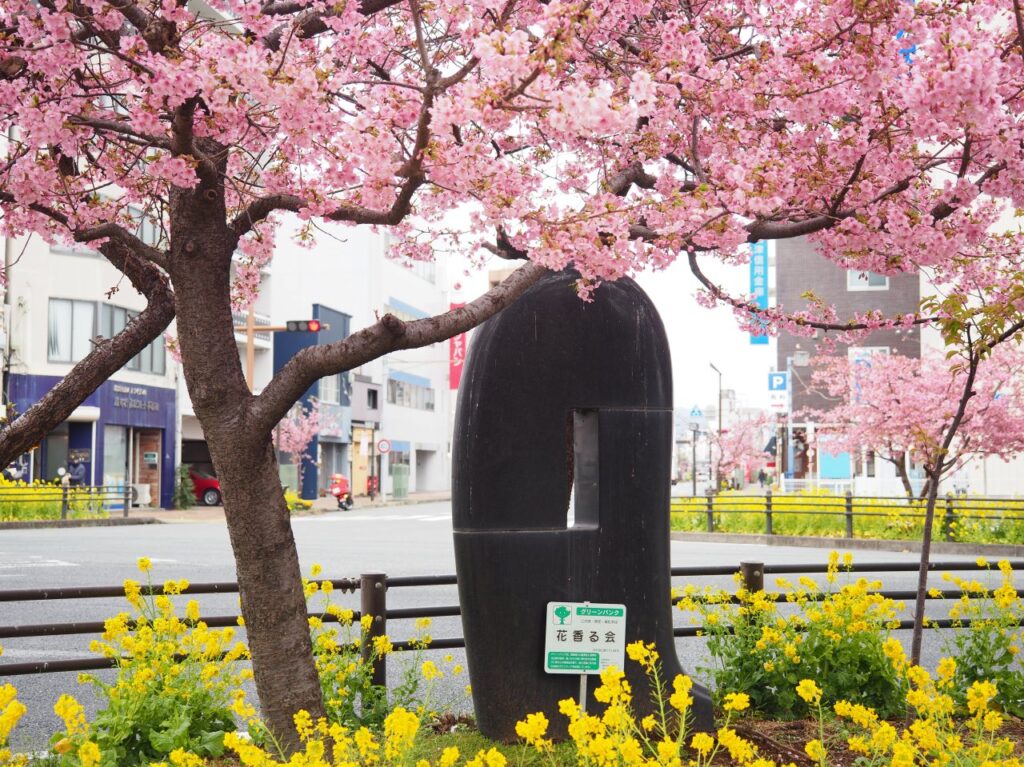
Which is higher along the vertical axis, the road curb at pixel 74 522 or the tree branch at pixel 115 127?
the tree branch at pixel 115 127

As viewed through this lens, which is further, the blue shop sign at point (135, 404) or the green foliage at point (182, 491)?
the green foliage at point (182, 491)

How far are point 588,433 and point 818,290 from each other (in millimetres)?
37410

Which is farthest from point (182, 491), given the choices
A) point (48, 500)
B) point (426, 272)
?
point (426, 272)

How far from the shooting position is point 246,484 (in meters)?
4.57

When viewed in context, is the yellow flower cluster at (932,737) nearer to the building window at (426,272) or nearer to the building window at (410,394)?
the building window at (410,394)

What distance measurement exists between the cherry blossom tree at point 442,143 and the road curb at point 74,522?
21.3 metres

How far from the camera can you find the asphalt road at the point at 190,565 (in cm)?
846

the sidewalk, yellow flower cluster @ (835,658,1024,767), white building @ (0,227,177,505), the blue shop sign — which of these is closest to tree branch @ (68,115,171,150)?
yellow flower cluster @ (835,658,1024,767)

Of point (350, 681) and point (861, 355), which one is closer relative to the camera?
point (350, 681)

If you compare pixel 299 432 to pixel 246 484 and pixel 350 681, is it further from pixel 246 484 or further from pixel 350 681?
pixel 246 484

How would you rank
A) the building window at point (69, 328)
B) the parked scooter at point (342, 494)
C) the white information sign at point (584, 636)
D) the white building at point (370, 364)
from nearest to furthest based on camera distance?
the white information sign at point (584, 636), the building window at point (69, 328), the parked scooter at point (342, 494), the white building at point (370, 364)

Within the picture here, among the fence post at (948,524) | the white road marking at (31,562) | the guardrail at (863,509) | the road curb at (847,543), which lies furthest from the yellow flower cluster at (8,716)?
the fence post at (948,524)

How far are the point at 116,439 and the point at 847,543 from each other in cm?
2546

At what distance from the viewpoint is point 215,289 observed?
4734mm
